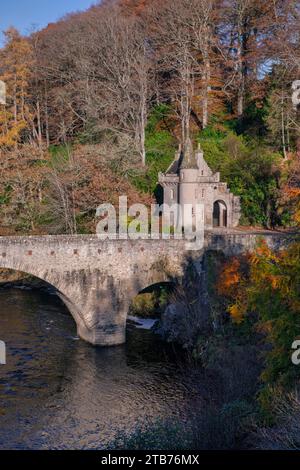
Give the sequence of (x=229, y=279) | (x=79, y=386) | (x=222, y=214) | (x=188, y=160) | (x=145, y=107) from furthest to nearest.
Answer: (x=145, y=107) → (x=222, y=214) → (x=188, y=160) → (x=229, y=279) → (x=79, y=386)

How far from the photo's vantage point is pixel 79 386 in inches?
901

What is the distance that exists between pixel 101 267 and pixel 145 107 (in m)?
22.9

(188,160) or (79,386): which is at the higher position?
(188,160)

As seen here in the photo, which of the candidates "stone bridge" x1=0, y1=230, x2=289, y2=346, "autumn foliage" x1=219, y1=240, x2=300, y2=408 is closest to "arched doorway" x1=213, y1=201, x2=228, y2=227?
"stone bridge" x1=0, y1=230, x2=289, y2=346

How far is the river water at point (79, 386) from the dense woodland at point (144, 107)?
992cm

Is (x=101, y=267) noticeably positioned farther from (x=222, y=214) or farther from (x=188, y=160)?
(x=222, y=214)

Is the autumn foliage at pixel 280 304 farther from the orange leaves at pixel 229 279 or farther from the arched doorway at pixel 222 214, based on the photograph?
the arched doorway at pixel 222 214

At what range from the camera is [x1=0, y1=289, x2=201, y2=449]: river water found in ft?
63.0

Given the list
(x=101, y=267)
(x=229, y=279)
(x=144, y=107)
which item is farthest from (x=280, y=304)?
(x=144, y=107)

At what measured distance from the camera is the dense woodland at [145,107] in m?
36.8

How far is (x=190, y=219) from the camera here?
35.4 meters

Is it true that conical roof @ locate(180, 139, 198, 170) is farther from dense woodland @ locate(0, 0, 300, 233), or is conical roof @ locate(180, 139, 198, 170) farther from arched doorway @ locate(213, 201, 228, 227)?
dense woodland @ locate(0, 0, 300, 233)

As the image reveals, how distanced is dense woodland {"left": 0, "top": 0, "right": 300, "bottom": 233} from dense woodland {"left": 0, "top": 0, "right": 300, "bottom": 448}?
0.36 feet

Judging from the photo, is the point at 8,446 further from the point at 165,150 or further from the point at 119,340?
the point at 165,150
